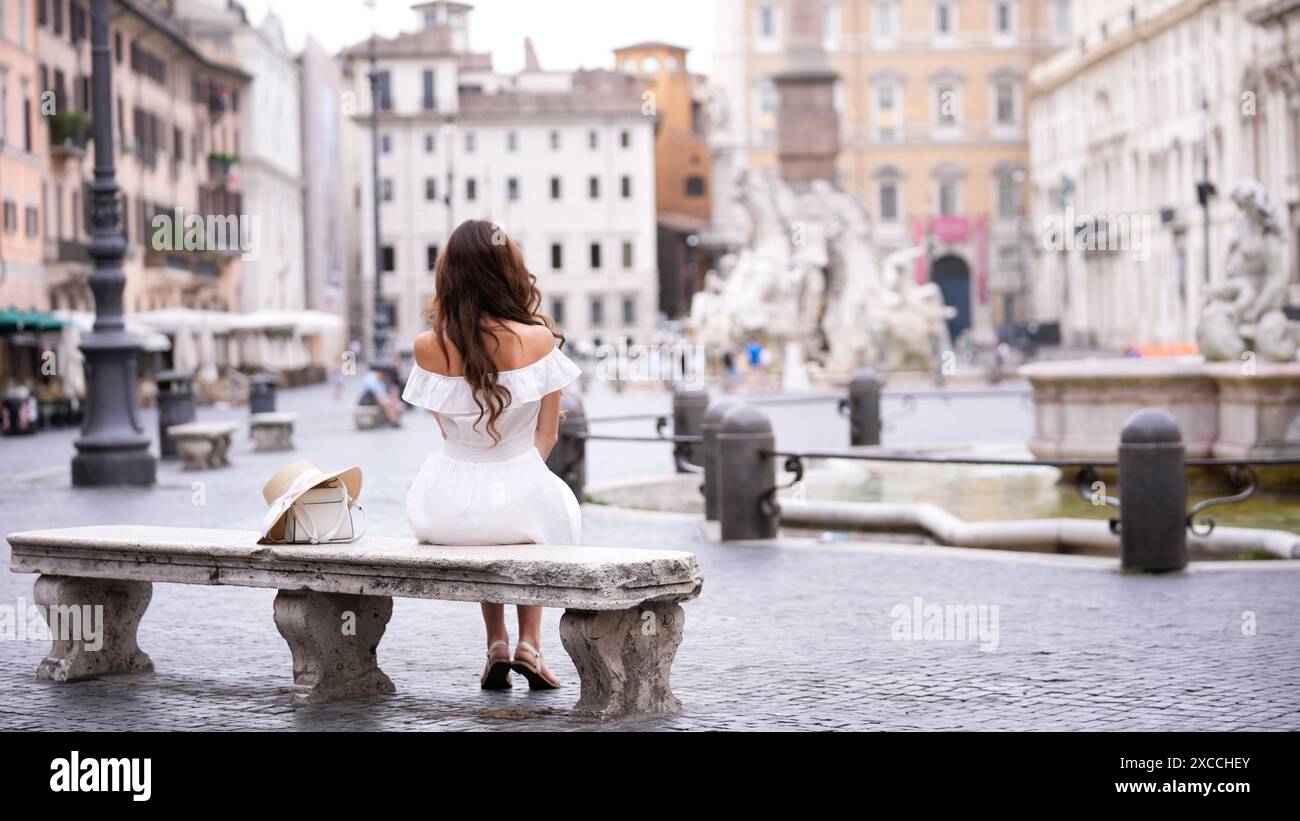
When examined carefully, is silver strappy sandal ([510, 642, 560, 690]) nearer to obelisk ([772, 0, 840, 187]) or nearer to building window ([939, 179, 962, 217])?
obelisk ([772, 0, 840, 187])

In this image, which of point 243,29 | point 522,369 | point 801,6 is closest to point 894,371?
point 801,6

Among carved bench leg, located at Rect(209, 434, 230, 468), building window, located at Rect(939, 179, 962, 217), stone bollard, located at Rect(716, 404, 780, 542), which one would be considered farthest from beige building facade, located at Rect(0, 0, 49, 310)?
building window, located at Rect(939, 179, 962, 217)

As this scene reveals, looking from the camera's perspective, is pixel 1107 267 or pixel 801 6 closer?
pixel 801 6

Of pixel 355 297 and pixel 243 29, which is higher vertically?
pixel 243 29

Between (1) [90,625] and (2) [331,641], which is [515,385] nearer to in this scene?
(2) [331,641]

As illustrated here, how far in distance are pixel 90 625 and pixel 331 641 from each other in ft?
3.87

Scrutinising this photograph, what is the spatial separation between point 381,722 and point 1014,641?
10.5 ft

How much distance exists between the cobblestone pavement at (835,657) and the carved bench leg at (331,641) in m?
→ 0.10

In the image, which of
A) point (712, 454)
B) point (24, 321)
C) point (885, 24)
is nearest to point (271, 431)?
point (24, 321)

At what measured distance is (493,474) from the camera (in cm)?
741

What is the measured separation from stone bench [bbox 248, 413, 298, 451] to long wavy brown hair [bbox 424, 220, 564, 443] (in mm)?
19290
